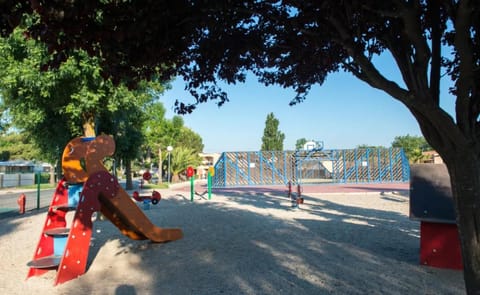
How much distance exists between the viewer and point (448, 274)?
4.80 metres

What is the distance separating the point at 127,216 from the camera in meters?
6.05

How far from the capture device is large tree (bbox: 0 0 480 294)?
2881mm

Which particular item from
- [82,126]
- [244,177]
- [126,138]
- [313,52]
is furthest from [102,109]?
[244,177]

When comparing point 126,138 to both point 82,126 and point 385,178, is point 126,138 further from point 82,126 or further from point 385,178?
point 385,178

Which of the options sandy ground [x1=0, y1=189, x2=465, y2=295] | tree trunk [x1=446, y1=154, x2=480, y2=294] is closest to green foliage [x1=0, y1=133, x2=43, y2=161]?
sandy ground [x1=0, y1=189, x2=465, y2=295]

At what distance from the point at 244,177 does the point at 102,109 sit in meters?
20.3

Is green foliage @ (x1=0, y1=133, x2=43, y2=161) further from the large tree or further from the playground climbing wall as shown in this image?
the large tree

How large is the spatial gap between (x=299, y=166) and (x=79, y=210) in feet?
92.4

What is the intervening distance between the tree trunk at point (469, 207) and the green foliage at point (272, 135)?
2237 inches

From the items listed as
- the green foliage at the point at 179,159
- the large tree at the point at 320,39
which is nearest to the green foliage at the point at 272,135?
the green foliage at the point at 179,159

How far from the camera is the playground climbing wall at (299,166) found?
102 feet

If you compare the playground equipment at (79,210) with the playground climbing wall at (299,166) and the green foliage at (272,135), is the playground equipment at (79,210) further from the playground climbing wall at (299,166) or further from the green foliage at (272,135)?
the green foliage at (272,135)

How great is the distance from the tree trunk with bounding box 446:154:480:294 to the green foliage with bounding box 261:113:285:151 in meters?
56.8

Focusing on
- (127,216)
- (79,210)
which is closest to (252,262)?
(127,216)
